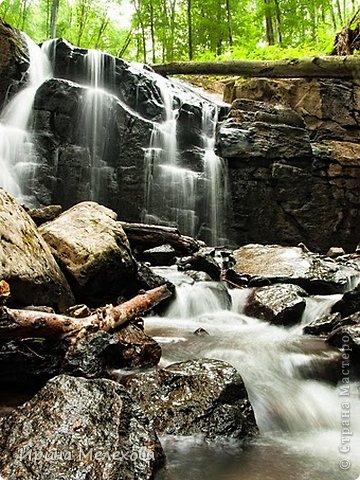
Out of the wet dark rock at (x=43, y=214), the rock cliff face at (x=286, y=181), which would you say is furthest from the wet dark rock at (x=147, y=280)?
the rock cliff face at (x=286, y=181)

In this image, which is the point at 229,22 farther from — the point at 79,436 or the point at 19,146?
the point at 79,436

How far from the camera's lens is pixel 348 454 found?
2.78 metres

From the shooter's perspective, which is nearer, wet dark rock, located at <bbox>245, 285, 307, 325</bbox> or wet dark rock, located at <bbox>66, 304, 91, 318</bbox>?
wet dark rock, located at <bbox>66, 304, 91, 318</bbox>

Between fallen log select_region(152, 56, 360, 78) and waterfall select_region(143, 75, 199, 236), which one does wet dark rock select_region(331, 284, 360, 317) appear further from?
waterfall select_region(143, 75, 199, 236)

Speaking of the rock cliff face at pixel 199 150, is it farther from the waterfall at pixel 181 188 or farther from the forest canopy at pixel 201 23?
the forest canopy at pixel 201 23

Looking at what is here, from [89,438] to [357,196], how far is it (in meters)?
12.2

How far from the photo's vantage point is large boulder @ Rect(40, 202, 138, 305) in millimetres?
5062

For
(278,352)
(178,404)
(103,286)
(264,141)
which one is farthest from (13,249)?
(264,141)

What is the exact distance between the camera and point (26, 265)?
398cm

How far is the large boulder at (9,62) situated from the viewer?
1174cm

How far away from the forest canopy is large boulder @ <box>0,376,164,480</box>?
18.8m

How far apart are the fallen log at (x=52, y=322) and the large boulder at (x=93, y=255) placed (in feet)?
3.04

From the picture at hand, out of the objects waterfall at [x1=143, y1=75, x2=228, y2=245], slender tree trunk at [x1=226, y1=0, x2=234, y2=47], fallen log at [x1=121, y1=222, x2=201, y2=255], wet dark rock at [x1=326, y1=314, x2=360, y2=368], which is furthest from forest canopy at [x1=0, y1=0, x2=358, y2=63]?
wet dark rock at [x1=326, y1=314, x2=360, y2=368]

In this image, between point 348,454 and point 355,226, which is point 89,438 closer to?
point 348,454
